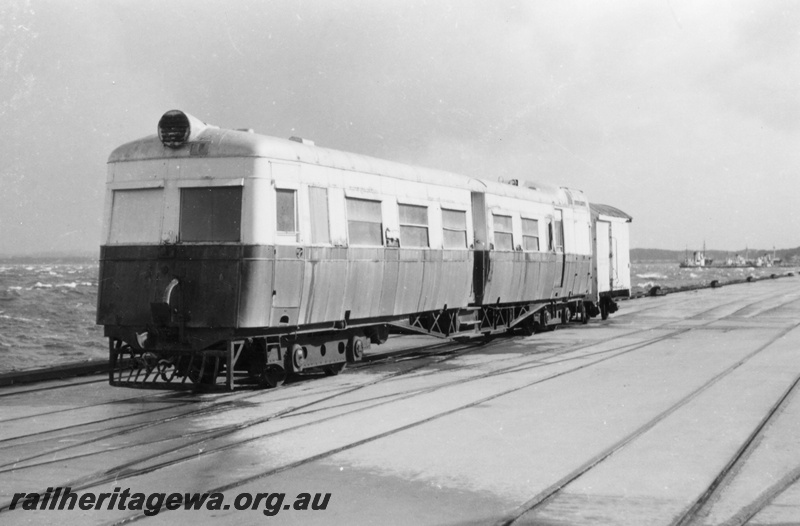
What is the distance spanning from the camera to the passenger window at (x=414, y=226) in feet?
49.3

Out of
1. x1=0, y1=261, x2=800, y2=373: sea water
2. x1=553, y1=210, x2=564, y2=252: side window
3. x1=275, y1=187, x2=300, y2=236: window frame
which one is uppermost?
x1=553, y1=210, x2=564, y2=252: side window

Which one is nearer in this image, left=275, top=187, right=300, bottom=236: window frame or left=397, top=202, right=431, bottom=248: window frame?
left=275, top=187, right=300, bottom=236: window frame

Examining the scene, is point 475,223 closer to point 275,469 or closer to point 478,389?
point 478,389

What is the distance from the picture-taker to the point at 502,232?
1931 cm

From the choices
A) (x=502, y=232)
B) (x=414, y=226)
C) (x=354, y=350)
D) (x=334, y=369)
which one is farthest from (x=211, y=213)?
(x=502, y=232)

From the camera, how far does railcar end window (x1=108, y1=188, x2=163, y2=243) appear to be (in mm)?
11797

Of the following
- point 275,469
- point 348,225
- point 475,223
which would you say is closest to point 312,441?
point 275,469

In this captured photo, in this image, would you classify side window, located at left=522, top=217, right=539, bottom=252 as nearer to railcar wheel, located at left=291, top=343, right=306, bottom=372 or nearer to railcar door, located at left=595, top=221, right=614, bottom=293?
railcar door, located at left=595, top=221, right=614, bottom=293

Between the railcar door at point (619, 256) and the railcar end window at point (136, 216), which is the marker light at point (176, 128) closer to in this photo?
the railcar end window at point (136, 216)

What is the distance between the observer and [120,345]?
11.9 metres

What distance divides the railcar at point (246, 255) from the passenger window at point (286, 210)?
2 centimetres

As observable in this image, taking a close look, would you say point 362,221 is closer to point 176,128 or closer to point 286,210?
point 286,210

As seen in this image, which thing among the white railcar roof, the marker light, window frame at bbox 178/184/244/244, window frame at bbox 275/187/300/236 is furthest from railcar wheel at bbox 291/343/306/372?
the marker light

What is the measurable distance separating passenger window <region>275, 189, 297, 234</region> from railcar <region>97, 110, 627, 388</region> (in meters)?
0.02
